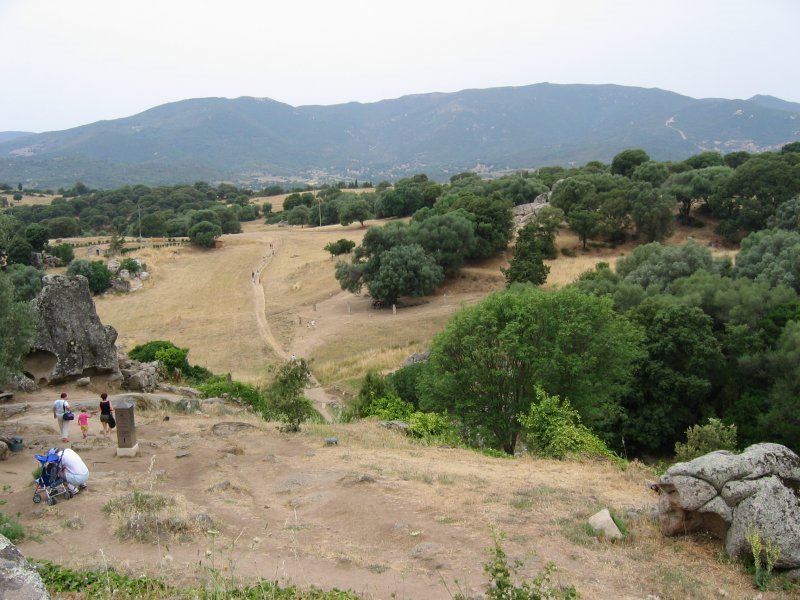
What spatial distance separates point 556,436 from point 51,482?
11.0 metres

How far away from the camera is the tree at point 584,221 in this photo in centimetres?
5375

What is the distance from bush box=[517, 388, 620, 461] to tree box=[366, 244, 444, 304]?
29.7m

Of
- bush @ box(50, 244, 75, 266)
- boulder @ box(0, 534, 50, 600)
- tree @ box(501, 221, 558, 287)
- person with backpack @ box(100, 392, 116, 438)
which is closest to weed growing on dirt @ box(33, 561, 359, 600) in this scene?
boulder @ box(0, 534, 50, 600)

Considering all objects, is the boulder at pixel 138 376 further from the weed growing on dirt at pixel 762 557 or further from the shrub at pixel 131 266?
the shrub at pixel 131 266

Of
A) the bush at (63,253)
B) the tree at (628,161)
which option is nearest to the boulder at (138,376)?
the bush at (63,253)

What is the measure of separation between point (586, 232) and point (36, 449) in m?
48.0

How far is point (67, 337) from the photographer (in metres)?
22.4

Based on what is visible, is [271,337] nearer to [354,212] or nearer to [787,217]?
[354,212]

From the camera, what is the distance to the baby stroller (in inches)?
434

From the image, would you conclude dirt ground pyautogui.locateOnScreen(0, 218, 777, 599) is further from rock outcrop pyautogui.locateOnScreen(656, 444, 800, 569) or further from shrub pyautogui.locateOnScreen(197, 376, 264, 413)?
shrub pyautogui.locateOnScreen(197, 376, 264, 413)

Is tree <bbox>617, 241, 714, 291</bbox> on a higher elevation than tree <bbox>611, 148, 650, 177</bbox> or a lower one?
lower

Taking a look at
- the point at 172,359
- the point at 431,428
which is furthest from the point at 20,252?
the point at 431,428

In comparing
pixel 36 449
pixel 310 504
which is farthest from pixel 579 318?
pixel 36 449

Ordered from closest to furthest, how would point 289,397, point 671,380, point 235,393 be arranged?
1. point 289,397
2. point 235,393
3. point 671,380
